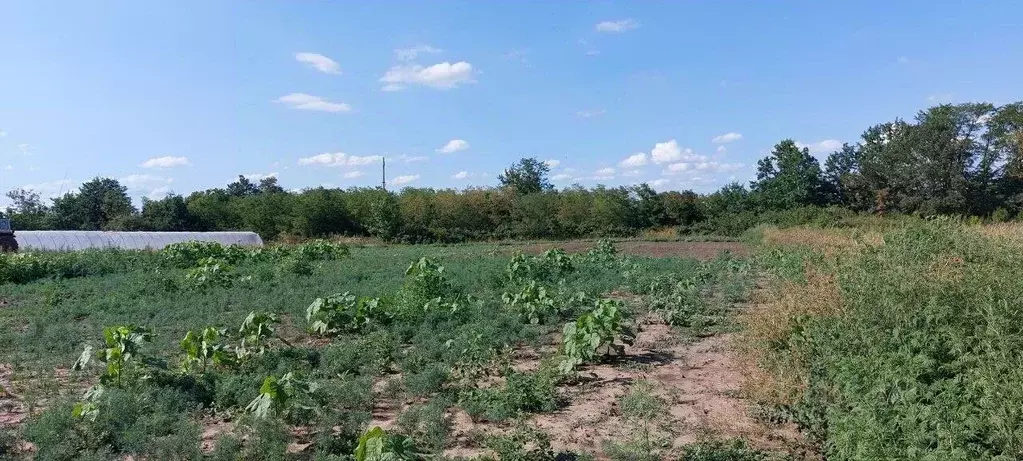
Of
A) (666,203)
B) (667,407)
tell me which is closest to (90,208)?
(666,203)

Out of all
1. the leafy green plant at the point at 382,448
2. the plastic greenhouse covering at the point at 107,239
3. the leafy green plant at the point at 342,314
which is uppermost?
the plastic greenhouse covering at the point at 107,239

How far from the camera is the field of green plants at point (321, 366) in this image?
15.1 ft

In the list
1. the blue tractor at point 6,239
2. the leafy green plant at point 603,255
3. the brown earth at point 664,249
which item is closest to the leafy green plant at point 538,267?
the leafy green plant at point 603,255

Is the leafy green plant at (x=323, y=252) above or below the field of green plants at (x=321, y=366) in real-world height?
above

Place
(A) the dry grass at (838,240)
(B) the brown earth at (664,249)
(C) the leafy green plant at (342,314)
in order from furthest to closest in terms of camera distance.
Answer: (B) the brown earth at (664,249) < (A) the dry grass at (838,240) < (C) the leafy green plant at (342,314)

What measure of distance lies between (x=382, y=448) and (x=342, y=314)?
4.80 metres

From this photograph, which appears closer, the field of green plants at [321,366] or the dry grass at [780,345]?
the field of green plants at [321,366]

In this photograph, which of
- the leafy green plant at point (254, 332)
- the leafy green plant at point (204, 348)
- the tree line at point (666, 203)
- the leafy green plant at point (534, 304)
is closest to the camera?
the leafy green plant at point (204, 348)

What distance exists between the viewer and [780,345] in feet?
20.6

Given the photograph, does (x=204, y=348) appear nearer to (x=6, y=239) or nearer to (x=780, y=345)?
(x=780, y=345)

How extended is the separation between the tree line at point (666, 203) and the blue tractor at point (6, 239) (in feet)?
42.2

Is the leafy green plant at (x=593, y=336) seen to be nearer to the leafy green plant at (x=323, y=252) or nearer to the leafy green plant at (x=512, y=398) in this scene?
the leafy green plant at (x=512, y=398)

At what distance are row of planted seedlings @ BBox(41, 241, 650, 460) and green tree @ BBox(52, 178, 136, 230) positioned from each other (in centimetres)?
4118

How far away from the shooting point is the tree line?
37375 mm
